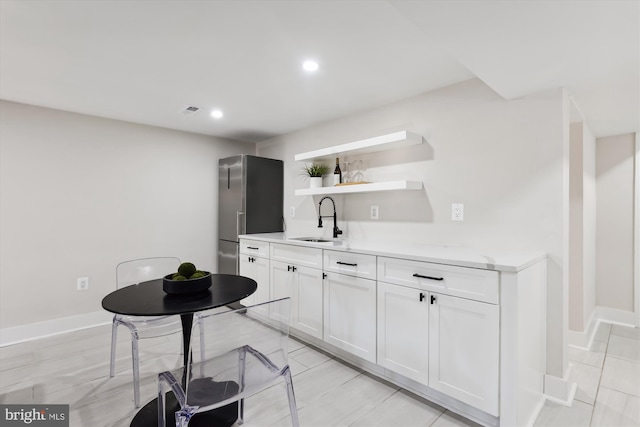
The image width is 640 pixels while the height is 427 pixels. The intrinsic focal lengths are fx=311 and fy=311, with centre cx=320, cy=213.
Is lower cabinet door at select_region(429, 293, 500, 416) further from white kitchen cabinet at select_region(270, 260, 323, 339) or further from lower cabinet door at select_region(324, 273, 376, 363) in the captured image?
white kitchen cabinet at select_region(270, 260, 323, 339)

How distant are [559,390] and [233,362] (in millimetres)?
2067

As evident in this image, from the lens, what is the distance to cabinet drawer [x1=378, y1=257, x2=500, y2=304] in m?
1.65

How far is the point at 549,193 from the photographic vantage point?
6.66 feet

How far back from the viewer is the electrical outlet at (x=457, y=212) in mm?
2408

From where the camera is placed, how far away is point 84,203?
328cm

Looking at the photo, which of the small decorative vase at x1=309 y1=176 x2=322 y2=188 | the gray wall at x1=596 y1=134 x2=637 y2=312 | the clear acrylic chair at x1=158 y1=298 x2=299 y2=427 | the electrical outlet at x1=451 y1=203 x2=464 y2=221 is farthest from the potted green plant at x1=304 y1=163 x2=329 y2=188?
the gray wall at x1=596 y1=134 x2=637 y2=312

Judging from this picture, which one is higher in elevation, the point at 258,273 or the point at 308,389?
the point at 258,273

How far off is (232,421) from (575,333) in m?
2.99

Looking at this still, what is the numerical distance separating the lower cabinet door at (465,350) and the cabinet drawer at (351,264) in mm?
478

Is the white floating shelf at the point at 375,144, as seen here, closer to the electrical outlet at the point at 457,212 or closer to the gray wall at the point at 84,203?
the electrical outlet at the point at 457,212

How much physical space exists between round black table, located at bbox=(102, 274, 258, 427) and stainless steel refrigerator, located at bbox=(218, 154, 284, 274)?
5.97 feet

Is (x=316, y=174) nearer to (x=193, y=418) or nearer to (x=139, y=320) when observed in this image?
(x=139, y=320)

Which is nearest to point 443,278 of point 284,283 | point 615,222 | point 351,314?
point 351,314

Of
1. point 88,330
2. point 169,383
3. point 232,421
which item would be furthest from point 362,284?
point 88,330
